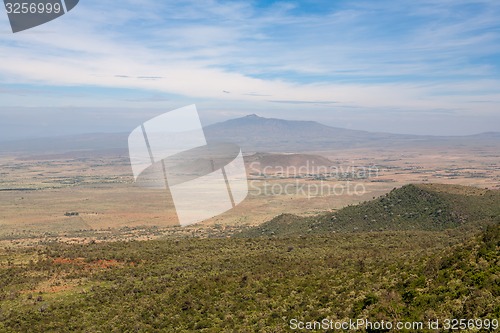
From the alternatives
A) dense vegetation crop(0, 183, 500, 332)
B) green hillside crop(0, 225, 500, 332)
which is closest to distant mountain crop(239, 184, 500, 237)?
dense vegetation crop(0, 183, 500, 332)

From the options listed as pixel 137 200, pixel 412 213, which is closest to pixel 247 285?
pixel 412 213

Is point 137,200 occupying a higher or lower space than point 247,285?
lower

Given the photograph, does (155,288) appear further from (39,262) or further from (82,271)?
(39,262)

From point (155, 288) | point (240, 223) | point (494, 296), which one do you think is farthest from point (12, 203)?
point (494, 296)

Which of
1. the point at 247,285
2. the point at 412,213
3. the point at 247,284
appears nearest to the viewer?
the point at 247,285

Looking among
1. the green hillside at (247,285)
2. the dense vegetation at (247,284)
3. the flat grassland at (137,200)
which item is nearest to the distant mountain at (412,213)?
the dense vegetation at (247,284)

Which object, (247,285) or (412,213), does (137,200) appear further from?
(247,285)

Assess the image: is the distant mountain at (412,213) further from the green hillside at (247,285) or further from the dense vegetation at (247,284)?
the green hillside at (247,285)
